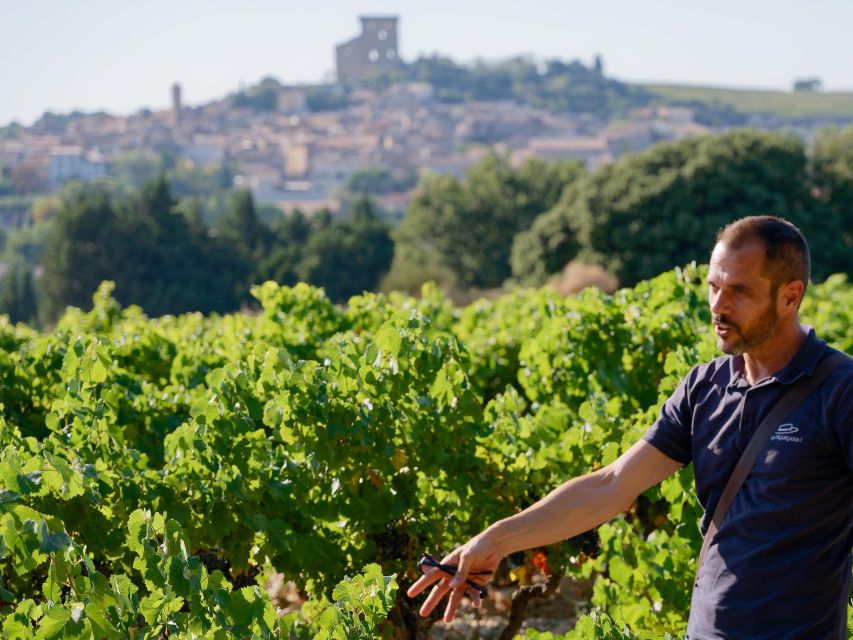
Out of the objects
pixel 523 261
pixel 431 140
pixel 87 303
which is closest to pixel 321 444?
pixel 523 261

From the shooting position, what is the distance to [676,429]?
252 cm

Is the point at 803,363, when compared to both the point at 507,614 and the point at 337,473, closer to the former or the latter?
the point at 337,473

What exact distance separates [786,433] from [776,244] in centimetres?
37

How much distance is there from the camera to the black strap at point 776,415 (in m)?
2.27

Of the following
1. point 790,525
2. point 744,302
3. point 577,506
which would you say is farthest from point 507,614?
point 744,302

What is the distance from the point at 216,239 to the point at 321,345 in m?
45.4

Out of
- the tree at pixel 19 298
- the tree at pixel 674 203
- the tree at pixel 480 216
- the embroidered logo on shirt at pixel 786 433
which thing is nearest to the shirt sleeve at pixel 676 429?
the embroidered logo on shirt at pixel 786 433

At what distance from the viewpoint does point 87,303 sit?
1879 inches

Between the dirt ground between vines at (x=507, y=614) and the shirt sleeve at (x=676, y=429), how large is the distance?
114 inches

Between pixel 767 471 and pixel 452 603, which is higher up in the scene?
pixel 767 471

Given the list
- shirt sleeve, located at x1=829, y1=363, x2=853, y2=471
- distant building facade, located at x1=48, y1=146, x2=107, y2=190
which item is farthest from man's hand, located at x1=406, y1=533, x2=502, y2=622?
distant building facade, located at x1=48, y1=146, x2=107, y2=190

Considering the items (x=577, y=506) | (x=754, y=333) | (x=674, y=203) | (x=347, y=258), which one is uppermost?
(x=754, y=333)

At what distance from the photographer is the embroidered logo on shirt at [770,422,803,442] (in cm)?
225

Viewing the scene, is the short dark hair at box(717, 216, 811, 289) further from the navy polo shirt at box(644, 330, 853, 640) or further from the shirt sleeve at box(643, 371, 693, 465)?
the shirt sleeve at box(643, 371, 693, 465)
